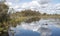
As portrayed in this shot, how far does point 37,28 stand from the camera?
6.28 ft

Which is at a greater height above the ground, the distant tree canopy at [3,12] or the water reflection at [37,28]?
the distant tree canopy at [3,12]

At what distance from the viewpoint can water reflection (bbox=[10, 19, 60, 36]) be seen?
6.21 feet

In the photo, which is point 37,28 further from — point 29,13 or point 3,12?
point 3,12


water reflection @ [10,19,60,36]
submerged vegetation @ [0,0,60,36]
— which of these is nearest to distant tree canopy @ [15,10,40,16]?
submerged vegetation @ [0,0,60,36]

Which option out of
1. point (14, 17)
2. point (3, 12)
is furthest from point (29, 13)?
point (3, 12)

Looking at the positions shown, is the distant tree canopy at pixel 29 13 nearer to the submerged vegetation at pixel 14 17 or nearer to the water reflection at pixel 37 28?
the submerged vegetation at pixel 14 17

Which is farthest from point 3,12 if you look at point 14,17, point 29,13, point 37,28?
point 37,28

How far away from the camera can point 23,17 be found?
6.31ft

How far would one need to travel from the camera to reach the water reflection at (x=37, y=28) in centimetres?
189

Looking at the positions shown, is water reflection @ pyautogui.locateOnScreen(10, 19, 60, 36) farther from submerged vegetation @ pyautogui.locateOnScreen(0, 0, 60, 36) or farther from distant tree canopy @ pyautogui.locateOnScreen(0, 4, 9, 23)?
distant tree canopy @ pyautogui.locateOnScreen(0, 4, 9, 23)

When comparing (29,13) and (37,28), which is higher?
(29,13)

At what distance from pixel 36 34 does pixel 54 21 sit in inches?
11.1

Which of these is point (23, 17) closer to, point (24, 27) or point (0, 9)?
point (24, 27)

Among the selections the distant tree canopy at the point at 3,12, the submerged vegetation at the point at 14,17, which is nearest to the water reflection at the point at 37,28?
the submerged vegetation at the point at 14,17
